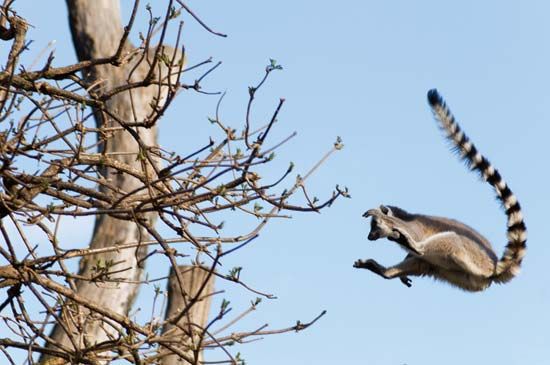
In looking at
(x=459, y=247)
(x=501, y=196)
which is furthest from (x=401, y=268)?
(x=501, y=196)

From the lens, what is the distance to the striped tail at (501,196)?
8828 millimetres

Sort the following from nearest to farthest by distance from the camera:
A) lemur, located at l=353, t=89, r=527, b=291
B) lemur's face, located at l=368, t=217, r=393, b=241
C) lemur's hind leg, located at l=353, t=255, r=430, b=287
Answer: lemur's face, located at l=368, t=217, r=393, b=241 < lemur's hind leg, located at l=353, t=255, r=430, b=287 < lemur, located at l=353, t=89, r=527, b=291

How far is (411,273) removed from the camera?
8727mm

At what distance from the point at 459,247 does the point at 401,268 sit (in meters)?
0.68

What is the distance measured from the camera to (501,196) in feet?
29.8

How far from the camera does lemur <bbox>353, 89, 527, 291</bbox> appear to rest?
8.62m

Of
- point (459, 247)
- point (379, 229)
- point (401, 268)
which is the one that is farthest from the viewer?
point (459, 247)

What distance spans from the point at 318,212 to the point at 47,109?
1340 millimetres

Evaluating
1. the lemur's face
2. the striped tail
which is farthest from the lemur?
the lemur's face

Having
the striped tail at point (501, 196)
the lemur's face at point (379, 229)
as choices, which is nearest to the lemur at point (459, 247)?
the striped tail at point (501, 196)

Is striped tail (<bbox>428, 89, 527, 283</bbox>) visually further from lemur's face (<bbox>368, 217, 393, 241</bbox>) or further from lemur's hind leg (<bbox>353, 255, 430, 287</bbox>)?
lemur's face (<bbox>368, 217, 393, 241</bbox>)

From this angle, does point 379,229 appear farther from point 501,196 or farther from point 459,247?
point 501,196

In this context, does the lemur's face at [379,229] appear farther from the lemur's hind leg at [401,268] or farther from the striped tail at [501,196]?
the striped tail at [501,196]

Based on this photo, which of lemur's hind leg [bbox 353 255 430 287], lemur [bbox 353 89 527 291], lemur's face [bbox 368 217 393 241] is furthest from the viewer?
lemur [bbox 353 89 527 291]
